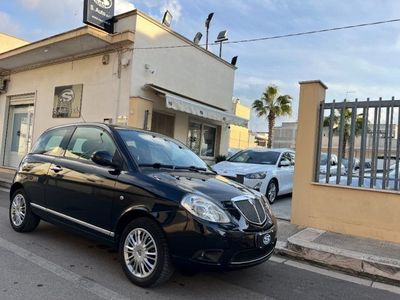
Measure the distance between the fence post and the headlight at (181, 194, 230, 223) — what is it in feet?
12.5

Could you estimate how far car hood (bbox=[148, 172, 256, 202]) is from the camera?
4.04 meters

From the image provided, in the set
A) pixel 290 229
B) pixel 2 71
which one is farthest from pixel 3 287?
pixel 2 71

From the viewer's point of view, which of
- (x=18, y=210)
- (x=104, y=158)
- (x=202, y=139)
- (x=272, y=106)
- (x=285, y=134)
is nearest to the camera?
(x=104, y=158)

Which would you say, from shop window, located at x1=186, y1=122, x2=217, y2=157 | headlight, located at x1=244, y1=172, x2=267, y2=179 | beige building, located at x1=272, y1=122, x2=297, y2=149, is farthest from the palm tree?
beige building, located at x1=272, y1=122, x2=297, y2=149

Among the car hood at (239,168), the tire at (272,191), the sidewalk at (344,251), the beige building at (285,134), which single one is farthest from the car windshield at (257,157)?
the beige building at (285,134)

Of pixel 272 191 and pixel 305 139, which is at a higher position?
pixel 305 139

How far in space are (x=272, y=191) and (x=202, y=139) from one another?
5.80 metres

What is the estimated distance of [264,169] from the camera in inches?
380

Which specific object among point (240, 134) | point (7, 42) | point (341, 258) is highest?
point (7, 42)

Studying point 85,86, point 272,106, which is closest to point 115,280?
point 85,86

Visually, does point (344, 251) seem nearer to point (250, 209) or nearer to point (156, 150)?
point (250, 209)

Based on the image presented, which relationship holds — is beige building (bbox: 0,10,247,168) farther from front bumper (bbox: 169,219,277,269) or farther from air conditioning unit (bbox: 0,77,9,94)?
front bumper (bbox: 169,219,277,269)

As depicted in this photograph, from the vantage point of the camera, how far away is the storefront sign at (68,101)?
13.3 metres

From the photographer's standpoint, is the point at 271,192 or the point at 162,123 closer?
the point at 271,192
